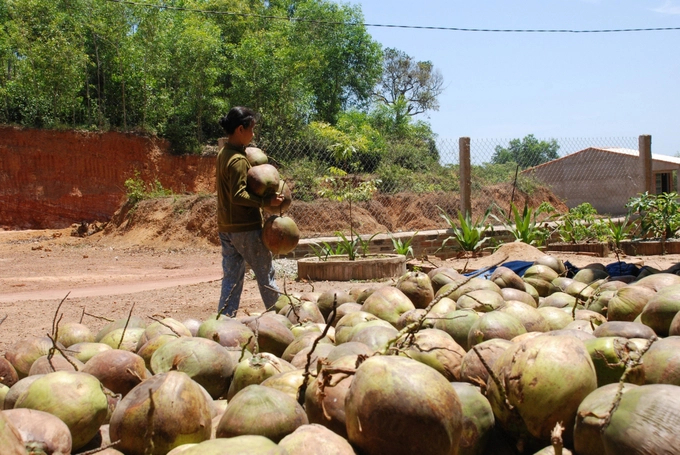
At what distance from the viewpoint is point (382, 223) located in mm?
21078

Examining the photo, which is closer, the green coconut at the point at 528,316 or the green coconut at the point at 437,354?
the green coconut at the point at 437,354

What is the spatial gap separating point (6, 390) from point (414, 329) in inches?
62.9

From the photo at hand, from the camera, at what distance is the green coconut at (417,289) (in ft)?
14.1

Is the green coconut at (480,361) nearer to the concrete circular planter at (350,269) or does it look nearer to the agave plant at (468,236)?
the concrete circular planter at (350,269)

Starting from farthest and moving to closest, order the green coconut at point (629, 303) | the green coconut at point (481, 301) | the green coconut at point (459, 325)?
1. the green coconut at point (481, 301)
2. the green coconut at point (629, 303)
3. the green coconut at point (459, 325)

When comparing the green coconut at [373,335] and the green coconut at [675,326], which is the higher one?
the green coconut at [675,326]

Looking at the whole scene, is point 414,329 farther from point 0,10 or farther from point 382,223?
point 0,10

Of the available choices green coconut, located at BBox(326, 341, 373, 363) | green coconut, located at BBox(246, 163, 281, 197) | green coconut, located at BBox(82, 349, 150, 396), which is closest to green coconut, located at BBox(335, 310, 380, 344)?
green coconut, located at BBox(326, 341, 373, 363)

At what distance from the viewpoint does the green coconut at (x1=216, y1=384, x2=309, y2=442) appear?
185 cm

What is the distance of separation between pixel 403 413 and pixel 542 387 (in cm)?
48

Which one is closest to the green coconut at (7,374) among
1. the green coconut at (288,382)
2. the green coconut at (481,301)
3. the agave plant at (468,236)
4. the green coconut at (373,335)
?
the green coconut at (288,382)

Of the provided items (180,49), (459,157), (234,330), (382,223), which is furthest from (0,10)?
(234,330)

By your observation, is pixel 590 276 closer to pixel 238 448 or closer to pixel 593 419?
pixel 593 419

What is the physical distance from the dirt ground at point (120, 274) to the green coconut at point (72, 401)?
101 cm
